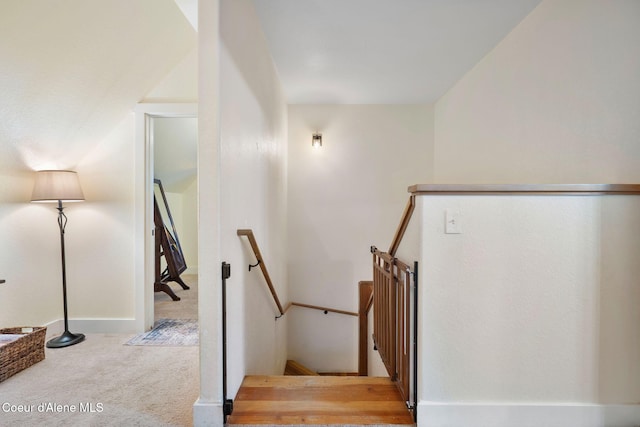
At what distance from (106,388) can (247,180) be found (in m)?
1.62

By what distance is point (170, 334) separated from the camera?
107 inches

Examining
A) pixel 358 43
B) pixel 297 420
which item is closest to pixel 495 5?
pixel 358 43

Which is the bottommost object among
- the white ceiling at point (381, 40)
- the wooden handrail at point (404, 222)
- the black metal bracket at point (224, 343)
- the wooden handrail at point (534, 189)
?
the black metal bracket at point (224, 343)

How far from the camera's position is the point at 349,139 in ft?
12.4

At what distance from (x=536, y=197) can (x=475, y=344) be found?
2.62 feet

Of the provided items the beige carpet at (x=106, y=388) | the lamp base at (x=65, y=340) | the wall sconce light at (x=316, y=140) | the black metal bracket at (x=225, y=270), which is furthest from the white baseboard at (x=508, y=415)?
the wall sconce light at (x=316, y=140)

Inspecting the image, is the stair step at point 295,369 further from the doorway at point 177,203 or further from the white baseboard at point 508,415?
the white baseboard at point 508,415

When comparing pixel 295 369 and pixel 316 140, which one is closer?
pixel 295 369

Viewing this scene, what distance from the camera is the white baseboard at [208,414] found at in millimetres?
1444

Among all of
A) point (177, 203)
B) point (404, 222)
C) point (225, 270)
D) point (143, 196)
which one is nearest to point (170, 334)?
point (143, 196)

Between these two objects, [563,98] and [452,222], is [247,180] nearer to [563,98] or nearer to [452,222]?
[452,222]

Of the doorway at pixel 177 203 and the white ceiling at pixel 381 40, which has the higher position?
the white ceiling at pixel 381 40

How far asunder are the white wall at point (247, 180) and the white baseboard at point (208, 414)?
5.2 inches

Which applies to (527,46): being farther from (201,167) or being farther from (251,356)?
(251,356)
